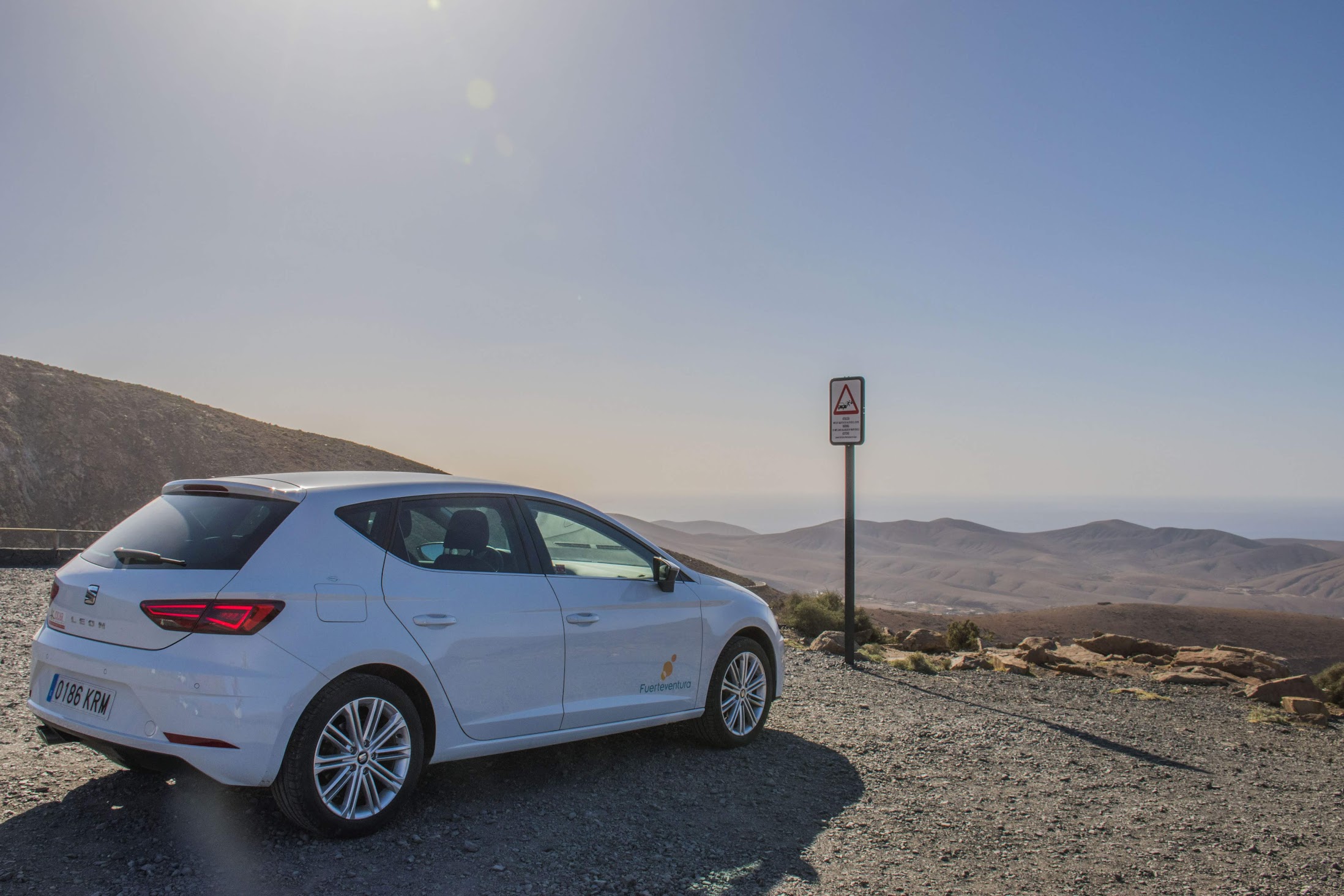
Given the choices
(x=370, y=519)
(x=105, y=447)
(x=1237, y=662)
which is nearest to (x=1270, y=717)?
(x=1237, y=662)

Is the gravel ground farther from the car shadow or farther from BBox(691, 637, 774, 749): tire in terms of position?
BBox(691, 637, 774, 749): tire

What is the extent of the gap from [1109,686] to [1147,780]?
4258 mm

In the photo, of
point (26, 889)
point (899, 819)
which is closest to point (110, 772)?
point (26, 889)

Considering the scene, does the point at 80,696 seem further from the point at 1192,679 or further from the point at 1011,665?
the point at 1192,679

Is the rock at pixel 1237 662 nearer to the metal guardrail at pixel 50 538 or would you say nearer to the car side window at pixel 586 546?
the car side window at pixel 586 546

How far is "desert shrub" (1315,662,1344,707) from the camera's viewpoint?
959 cm

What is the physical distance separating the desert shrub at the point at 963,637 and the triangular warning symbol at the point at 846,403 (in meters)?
6.51

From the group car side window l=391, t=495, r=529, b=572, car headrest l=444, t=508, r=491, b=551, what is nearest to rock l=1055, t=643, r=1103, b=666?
car side window l=391, t=495, r=529, b=572

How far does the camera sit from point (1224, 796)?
5836mm

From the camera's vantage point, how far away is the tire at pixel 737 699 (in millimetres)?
5977

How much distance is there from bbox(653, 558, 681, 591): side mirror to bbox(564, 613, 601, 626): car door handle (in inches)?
20.8

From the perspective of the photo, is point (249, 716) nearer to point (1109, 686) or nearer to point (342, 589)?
point (342, 589)

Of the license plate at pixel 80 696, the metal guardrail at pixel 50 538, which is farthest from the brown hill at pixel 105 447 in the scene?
the license plate at pixel 80 696

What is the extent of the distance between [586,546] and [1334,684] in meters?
9.42
